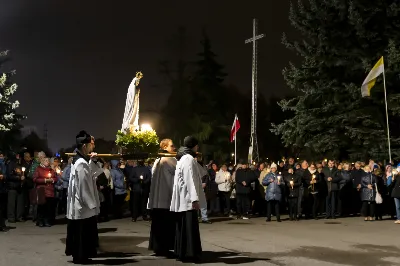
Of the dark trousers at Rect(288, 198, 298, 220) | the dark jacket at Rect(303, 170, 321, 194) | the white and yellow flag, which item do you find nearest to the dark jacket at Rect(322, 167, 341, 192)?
the dark jacket at Rect(303, 170, 321, 194)

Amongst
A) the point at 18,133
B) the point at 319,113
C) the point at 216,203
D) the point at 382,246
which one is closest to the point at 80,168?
the point at 382,246

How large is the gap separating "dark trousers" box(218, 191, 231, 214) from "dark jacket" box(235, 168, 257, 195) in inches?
40.2

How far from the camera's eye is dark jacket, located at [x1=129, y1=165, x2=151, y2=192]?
1825cm

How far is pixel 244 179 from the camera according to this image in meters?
18.9

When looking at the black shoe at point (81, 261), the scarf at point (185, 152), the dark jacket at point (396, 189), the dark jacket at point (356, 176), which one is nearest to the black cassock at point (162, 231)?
the scarf at point (185, 152)

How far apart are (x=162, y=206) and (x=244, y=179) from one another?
29.6ft

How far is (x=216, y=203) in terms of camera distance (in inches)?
822

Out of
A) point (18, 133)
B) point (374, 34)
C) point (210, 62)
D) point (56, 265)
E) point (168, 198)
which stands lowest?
point (56, 265)

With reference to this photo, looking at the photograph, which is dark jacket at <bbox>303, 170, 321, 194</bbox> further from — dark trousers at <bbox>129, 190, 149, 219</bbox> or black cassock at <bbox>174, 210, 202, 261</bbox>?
black cassock at <bbox>174, 210, 202, 261</bbox>

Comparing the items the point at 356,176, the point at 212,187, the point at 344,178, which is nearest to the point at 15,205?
the point at 212,187

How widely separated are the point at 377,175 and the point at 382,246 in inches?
304

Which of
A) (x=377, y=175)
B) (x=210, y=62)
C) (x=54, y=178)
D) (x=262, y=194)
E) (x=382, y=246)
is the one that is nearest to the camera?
(x=382, y=246)

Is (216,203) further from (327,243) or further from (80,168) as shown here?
(80,168)

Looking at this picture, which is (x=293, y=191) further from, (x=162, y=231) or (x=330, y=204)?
(x=162, y=231)
